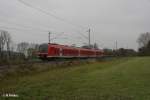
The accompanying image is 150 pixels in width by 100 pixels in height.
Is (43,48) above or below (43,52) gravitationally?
above

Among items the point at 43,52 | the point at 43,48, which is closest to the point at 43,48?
the point at 43,48

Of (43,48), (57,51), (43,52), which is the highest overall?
(43,48)

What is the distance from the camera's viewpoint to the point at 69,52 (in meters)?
47.8

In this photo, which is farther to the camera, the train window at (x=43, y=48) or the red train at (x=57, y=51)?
the train window at (x=43, y=48)

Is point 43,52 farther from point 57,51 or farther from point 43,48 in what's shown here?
point 57,51

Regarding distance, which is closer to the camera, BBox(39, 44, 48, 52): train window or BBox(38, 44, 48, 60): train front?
BBox(38, 44, 48, 60): train front

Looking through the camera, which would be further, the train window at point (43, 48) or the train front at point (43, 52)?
the train window at point (43, 48)

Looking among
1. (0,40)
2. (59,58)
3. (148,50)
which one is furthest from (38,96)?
(148,50)

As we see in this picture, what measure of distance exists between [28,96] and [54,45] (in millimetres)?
30023

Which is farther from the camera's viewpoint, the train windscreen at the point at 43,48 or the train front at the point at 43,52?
the train windscreen at the point at 43,48

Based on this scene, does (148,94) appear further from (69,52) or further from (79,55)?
(79,55)

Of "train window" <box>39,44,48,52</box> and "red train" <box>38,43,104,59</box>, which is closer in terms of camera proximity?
"red train" <box>38,43,104,59</box>

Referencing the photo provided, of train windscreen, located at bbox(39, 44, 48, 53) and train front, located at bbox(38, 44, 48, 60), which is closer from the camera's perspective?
train front, located at bbox(38, 44, 48, 60)

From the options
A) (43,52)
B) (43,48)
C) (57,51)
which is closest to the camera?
(43,52)
